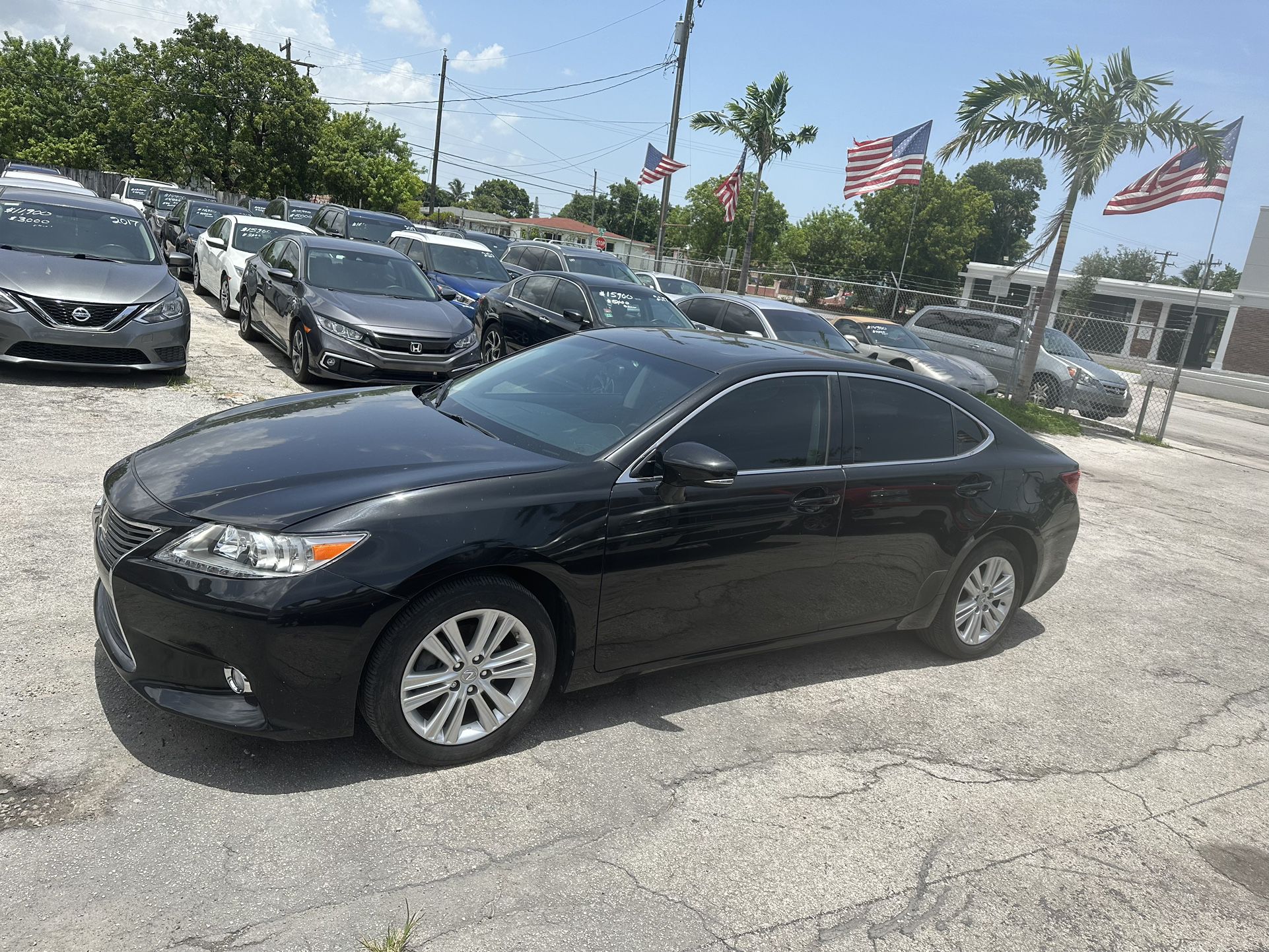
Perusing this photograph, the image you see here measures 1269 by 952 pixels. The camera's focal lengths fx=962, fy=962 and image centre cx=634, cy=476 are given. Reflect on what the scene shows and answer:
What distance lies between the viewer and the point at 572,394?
4.45 metres

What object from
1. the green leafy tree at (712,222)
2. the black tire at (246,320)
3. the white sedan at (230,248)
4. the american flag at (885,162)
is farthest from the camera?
the green leafy tree at (712,222)

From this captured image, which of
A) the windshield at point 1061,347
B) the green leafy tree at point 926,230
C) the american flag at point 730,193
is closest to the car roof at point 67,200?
the windshield at point 1061,347

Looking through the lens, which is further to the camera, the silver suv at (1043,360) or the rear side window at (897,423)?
the silver suv at (1043,360)

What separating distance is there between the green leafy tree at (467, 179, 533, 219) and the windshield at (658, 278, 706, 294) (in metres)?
139

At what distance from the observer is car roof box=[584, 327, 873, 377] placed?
443 centimetres

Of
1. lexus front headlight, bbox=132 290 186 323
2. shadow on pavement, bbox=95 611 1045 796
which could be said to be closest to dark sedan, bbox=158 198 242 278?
lexus front headlight, bbox=132 290 186 323

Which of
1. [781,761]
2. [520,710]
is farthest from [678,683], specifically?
[520,710]

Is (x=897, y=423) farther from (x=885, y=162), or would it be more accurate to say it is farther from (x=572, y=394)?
(x=885, y=162)

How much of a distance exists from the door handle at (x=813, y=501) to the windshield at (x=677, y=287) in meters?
14.1

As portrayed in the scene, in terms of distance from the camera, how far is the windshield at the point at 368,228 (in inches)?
742

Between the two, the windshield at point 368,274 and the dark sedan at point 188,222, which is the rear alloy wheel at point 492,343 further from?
the dark sedan at point 188,222

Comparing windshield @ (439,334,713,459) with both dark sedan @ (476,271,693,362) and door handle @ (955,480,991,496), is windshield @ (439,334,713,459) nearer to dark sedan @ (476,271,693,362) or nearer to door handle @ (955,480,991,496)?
door handle @ (955,480,991,496)

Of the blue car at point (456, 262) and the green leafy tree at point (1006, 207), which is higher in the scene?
the green leafy tree at point (1006, 207)

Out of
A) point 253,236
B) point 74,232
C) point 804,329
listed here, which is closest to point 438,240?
point 253,236
